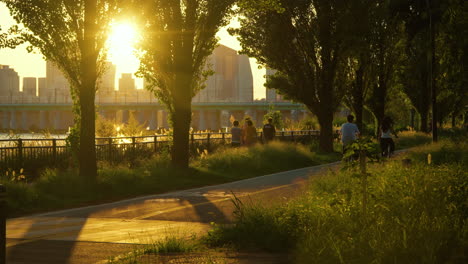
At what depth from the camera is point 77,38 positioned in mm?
17828

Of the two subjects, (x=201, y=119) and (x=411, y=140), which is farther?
(x=201, y=119)

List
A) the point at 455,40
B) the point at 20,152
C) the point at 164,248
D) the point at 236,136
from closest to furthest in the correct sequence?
the point at 164,248, the point at 455,40, the point at 20,152, the point at 236,136

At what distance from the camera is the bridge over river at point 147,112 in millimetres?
130875

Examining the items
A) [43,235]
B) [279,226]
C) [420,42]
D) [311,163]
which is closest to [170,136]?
[311,163]

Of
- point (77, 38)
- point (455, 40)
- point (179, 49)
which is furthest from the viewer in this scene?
point (179, 49)

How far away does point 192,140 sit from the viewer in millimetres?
33156

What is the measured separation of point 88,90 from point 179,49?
4.69m

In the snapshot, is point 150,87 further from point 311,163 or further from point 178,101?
point 311,163

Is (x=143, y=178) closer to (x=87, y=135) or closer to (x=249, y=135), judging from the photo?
(x=87, y=135)

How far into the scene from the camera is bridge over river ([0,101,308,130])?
130875mm

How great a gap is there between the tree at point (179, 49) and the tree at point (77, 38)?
356 cm

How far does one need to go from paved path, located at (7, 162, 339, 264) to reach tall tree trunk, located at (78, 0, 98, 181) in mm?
2098

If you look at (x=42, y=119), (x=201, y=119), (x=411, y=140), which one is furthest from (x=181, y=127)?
(x=42, y=119)

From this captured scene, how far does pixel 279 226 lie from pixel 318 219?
814 millimetres
